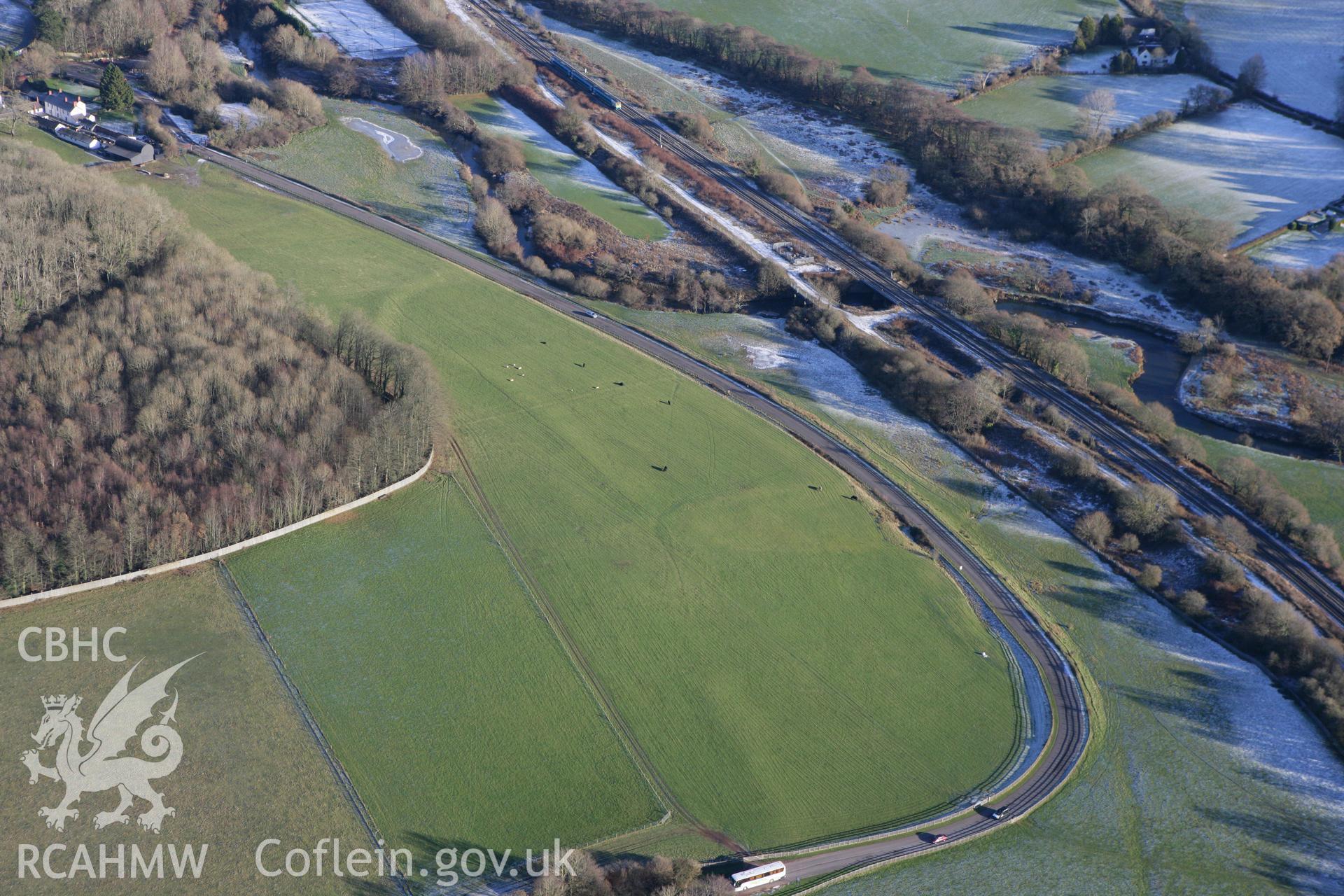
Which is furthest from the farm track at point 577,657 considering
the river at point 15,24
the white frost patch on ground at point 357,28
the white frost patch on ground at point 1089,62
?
the white frost patch on ground at point 1089,62

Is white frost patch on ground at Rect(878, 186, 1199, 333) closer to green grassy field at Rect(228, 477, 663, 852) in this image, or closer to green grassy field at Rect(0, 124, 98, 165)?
green grassy field at Rect(228, 477, 663, 852)

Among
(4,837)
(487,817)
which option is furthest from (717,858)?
(4,837)

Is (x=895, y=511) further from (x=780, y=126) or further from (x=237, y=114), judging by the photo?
(x=237, y=114)

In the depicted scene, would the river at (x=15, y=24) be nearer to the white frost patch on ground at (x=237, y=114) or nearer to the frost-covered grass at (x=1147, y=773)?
the white frost patch on ground at (x=237, y=114)

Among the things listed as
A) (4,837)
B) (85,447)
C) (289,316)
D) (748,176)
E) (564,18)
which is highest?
(564,18)

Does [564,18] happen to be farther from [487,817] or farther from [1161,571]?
[487,817]

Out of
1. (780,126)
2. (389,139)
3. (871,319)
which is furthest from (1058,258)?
(389,139)
